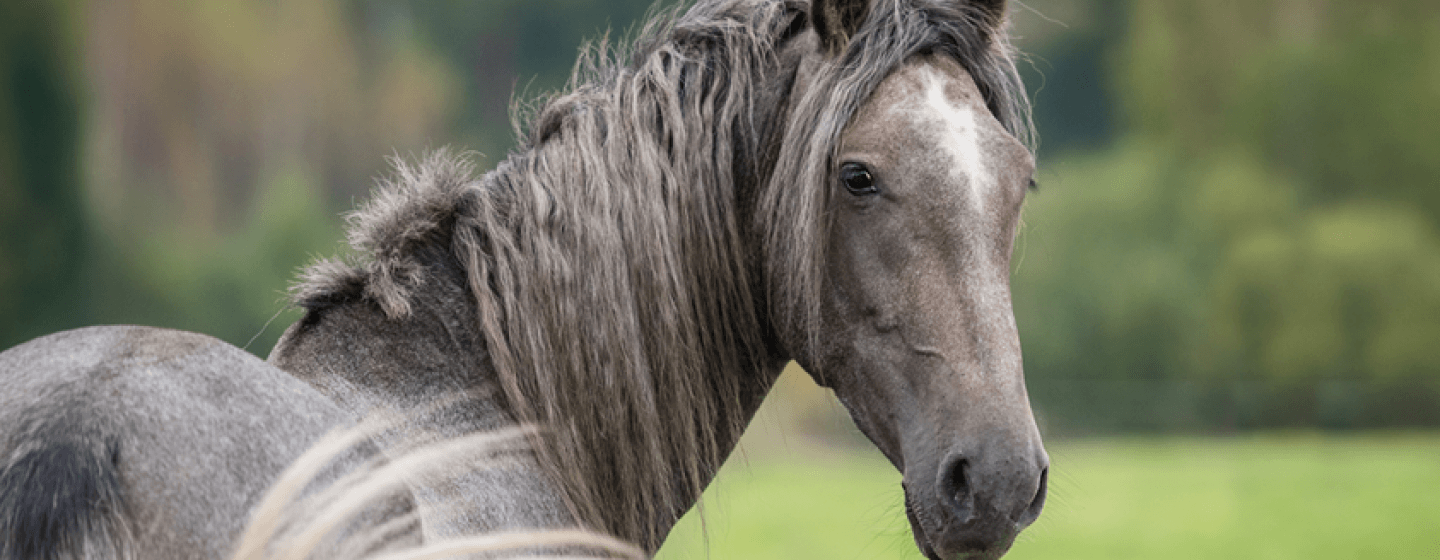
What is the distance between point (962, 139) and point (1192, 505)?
523 inches

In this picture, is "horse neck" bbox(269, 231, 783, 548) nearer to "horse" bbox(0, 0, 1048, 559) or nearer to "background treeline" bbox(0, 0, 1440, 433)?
"horse" bbox(0, 0, 1048, 559)

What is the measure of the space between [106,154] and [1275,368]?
22266 millimetres

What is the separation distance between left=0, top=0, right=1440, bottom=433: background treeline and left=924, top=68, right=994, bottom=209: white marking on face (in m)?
14.8

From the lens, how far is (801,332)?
1.81 metres

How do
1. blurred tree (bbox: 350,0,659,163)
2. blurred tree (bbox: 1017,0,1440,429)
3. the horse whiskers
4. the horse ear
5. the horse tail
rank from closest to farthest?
the horse tail, the horse whiskers, the horse ear, blurred tree (bbox: 1017,0,1440,429), blurred tree (bbox: 350,0,659,163)

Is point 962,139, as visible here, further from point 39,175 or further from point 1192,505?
point 39,175

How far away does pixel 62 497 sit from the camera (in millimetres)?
990

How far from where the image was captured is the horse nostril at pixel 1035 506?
153cm

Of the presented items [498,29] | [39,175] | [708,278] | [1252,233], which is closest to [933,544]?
[708,278]

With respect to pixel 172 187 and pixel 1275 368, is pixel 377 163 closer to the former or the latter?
pixel 172 187

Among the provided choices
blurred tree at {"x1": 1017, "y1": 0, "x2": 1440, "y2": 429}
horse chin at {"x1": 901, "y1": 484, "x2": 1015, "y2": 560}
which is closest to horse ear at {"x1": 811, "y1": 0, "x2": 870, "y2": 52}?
horse chin at {"x1": 901, "y1": 484, "x2": 1015, "y2": 560}

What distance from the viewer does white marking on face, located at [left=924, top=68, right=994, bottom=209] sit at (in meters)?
1.63

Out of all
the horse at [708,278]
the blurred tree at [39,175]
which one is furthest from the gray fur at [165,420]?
the blurred tree at [39,175]

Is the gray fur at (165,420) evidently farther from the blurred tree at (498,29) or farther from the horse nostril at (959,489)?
the blurred tree at (498,29)
